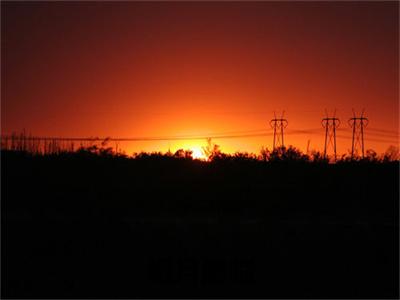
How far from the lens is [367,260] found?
20.5m

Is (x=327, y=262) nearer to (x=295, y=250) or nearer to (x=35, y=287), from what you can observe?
(x=295, y=250)

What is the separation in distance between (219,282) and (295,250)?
312 cm

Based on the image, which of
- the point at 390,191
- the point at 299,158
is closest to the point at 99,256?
the point at 390,191

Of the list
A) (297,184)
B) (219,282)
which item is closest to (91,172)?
(297,184)

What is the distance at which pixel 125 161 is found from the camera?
34.2 metres

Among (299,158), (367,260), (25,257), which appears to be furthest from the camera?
(299,158)

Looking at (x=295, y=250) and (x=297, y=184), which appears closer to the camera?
(x=295, y=250)

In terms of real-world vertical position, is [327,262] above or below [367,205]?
below

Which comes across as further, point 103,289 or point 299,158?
point 299,158

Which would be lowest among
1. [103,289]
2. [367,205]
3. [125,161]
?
[103,289]

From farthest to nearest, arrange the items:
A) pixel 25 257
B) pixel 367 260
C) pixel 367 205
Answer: pixel 367 205 → pixel 367 260 → pixel 25 257

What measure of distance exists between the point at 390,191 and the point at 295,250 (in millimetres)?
14168

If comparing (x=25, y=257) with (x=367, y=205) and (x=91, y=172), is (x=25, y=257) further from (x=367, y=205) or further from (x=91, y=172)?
(x=367, y=205)

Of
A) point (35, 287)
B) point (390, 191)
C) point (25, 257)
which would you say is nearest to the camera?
point (35, 287)
